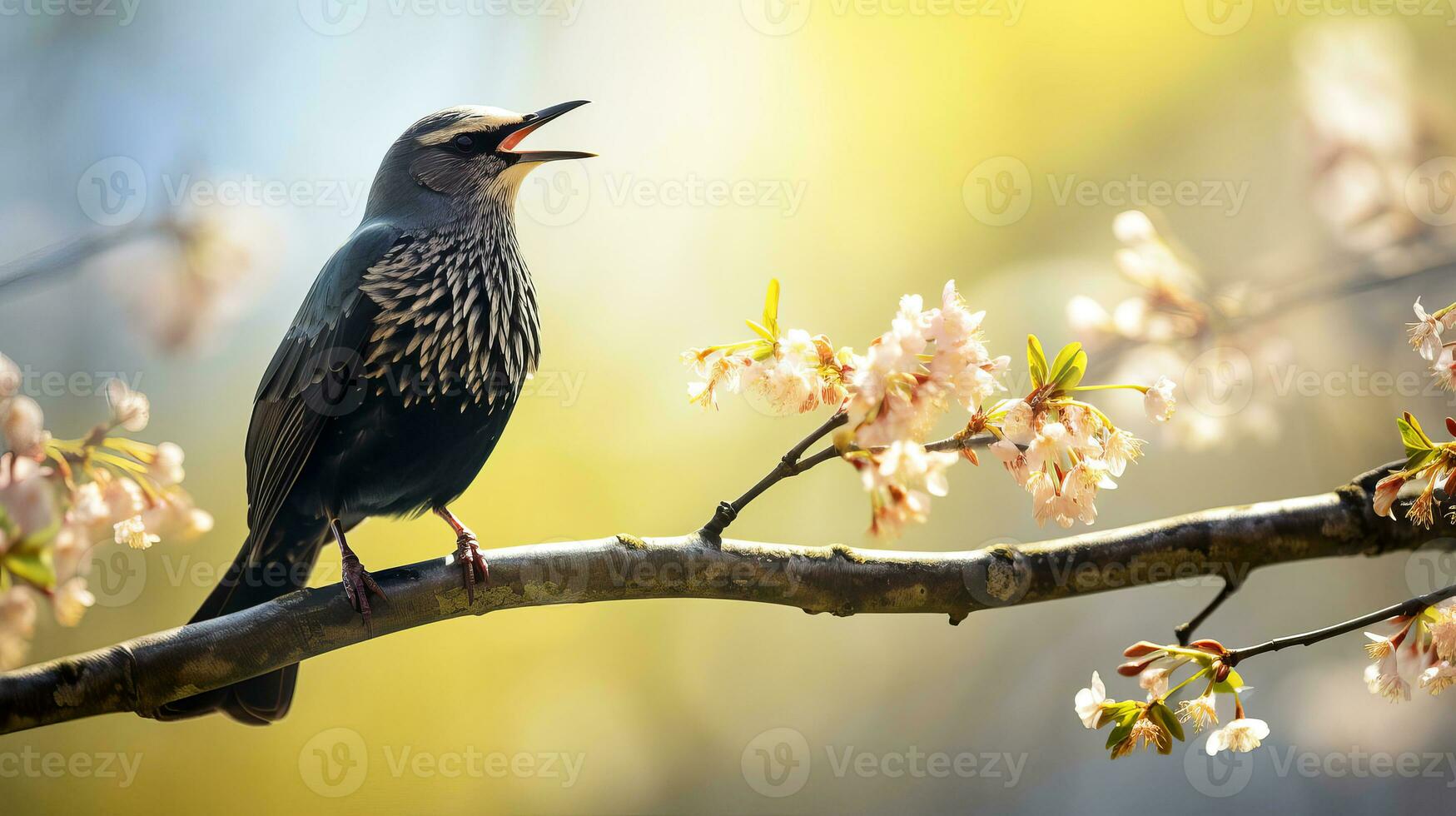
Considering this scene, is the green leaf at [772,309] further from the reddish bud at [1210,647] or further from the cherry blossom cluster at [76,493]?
the cherry blossom cluster at [76,493]

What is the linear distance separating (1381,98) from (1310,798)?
1.83m

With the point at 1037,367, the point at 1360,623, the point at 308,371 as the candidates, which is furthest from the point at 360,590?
the point at 1360,623

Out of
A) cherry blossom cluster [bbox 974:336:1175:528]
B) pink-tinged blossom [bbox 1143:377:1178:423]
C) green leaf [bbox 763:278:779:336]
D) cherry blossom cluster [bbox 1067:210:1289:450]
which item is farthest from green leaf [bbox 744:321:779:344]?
cherry blossom cluster [bbox 1067:210:1289:450]

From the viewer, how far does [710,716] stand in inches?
100

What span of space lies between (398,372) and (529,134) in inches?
15.6

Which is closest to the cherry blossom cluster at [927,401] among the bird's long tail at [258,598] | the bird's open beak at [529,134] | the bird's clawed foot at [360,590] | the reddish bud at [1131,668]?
the reddish bud at [1131,668]

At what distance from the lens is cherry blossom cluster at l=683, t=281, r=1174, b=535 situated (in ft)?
2.38

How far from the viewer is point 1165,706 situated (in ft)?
2.55

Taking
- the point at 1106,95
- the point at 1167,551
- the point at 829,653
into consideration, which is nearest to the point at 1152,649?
the point at 1167,551

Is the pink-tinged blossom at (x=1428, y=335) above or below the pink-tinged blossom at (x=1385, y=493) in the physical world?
above

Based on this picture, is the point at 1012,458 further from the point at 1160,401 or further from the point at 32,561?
the point at 32,561

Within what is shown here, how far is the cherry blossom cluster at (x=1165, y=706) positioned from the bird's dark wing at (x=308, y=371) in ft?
3.07

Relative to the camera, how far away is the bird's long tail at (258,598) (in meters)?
1.10

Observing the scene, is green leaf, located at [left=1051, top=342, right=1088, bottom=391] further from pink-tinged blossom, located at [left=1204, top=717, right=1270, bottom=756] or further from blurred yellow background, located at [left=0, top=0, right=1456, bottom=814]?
blurred yellow background, located at [left=0, top=0, right=1456, bottom=814]
